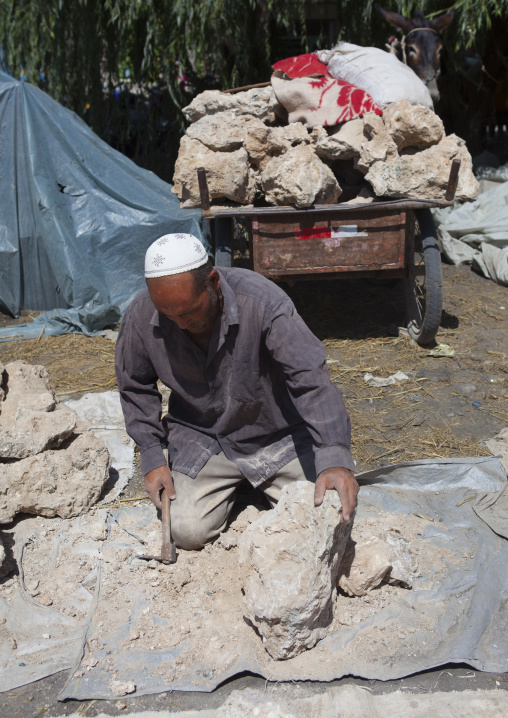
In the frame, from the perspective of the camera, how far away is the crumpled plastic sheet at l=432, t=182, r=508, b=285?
6.30 meters

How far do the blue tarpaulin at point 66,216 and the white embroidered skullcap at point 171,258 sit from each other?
336 cm

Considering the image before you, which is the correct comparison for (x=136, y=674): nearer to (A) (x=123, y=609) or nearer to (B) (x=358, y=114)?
(A) (x=123, y=609)

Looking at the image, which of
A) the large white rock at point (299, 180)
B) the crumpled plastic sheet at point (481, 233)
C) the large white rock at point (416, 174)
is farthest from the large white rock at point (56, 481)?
the crumpled plastic sheet at point (481, 233)

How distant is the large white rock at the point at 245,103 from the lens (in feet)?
15.3

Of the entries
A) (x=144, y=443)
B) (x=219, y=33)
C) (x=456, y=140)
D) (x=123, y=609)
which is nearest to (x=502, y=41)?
(x=219, y=33)

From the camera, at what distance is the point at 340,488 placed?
2.23 m

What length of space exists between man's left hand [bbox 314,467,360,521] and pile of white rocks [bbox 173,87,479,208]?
237 cm

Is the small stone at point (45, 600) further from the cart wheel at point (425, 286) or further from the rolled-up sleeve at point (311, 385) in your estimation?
the cart wheel at point (425, 286)

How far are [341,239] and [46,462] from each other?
2456 millimetres

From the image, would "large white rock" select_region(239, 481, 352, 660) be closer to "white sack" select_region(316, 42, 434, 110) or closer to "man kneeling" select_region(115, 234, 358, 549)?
"man kneeling" select_region(115, 234, 358, 549)

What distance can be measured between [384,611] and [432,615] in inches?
6.9

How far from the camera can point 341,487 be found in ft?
7.31

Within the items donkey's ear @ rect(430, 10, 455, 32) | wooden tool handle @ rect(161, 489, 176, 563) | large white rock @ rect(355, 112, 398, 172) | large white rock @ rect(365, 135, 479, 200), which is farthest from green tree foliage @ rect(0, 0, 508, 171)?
wooden tool handle @ rect(161, 489, 176, 563)

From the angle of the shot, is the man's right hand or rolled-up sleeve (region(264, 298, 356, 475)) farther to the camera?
the man's right hand
